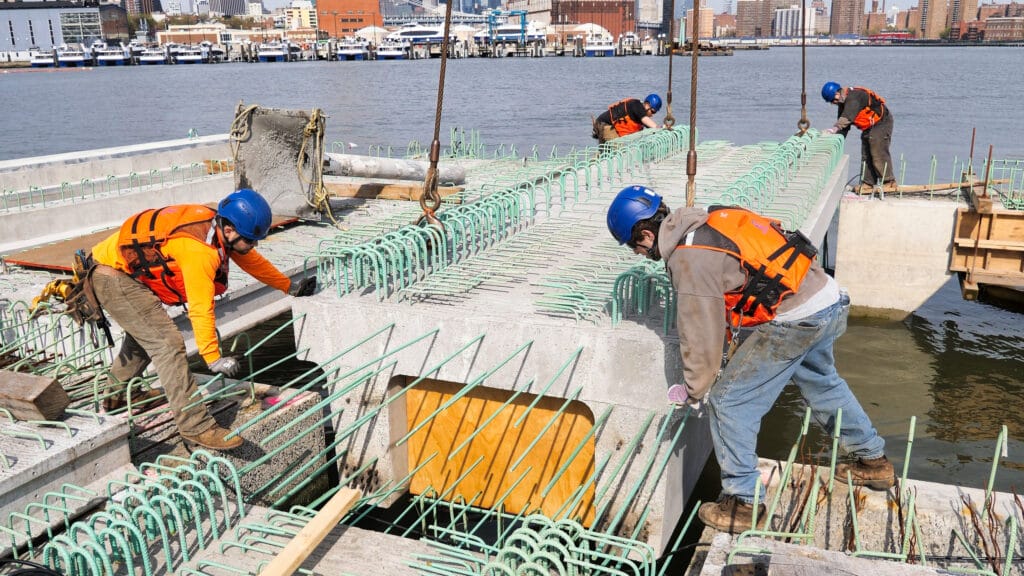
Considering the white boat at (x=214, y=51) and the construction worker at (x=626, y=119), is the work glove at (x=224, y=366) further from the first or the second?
the white boat at (x=214, y=51)

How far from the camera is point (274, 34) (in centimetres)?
17050

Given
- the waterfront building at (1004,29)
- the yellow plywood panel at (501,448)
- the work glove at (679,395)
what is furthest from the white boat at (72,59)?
the waterfront building at (1004,29)

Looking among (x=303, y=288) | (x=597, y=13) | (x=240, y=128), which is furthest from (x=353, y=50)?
(x=303, y=288)

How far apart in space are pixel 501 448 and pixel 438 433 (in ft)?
2.26

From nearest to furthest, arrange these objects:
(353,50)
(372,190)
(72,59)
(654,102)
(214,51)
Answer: (372,190) < (654,102) < (72,59) < (353,50) < (214,51)

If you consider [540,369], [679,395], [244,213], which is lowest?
[540,369]

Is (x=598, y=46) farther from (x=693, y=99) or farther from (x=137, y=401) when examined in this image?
(x=137, y=401)

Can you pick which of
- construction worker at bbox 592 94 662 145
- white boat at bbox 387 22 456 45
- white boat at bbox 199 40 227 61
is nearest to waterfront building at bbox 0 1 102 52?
white boat at bbox 199 40 227 61

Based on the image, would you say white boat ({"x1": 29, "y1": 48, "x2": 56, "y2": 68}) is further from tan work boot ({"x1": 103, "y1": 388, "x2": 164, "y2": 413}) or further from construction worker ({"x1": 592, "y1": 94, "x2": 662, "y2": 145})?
tan work boot ({"x1": 103, "y1": 388, "x2": 164, "y2": 413})

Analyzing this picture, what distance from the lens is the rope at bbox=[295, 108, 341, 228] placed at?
1274 centimetres

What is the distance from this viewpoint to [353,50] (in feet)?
470

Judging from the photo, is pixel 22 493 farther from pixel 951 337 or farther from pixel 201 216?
pixel 951 337

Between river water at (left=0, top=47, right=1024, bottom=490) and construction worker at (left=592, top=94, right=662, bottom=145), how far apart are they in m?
6.18

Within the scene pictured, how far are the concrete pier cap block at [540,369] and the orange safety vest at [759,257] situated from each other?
1269 mm
